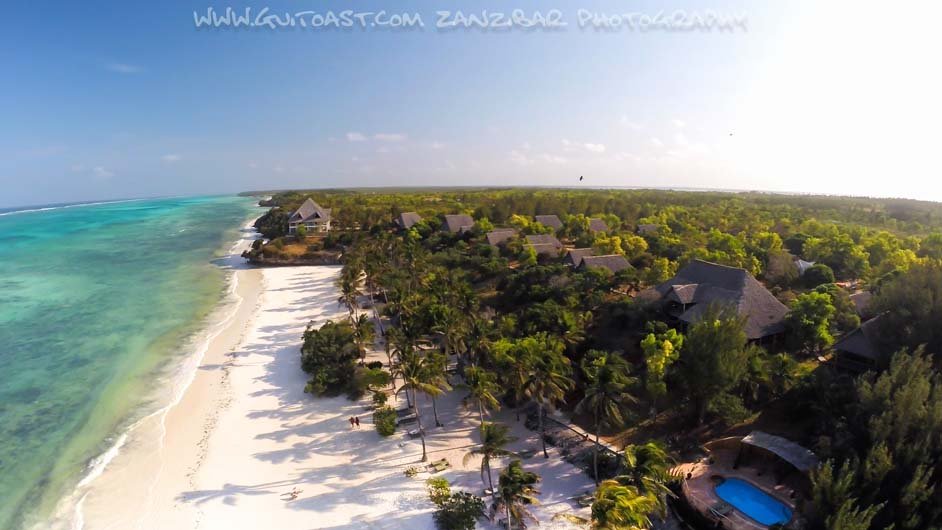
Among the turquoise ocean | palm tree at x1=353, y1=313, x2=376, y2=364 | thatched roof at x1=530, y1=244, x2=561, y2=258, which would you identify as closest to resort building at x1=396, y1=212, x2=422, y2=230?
thatched roof at x1=530, y1=244, x2=561, y2=258

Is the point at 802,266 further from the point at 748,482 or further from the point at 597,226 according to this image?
the point at 748,482

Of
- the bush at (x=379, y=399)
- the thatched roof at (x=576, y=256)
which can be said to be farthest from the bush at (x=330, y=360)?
the thatched roof at (x=576, y=256)

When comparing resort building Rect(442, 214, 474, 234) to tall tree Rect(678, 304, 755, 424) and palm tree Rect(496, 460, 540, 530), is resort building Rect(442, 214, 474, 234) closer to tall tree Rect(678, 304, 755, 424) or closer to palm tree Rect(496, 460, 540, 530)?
tall tree Rect(678, 304, 755, 424)

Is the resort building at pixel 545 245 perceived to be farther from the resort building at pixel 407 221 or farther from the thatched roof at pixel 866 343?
the thatched roof at pixel 866 343

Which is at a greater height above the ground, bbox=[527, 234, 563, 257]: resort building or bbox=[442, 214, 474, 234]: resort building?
bbox=[442, 214, 474, 234]: resort building

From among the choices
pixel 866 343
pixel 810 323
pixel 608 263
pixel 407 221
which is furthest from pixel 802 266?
pixel 407 221

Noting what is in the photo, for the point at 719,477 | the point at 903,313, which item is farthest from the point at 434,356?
the point at 903,313

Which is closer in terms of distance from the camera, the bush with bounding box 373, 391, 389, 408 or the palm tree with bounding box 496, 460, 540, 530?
the palm tree with bounding box 496, 460, 540, 530

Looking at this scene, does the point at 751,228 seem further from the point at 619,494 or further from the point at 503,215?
the point at 619,494
